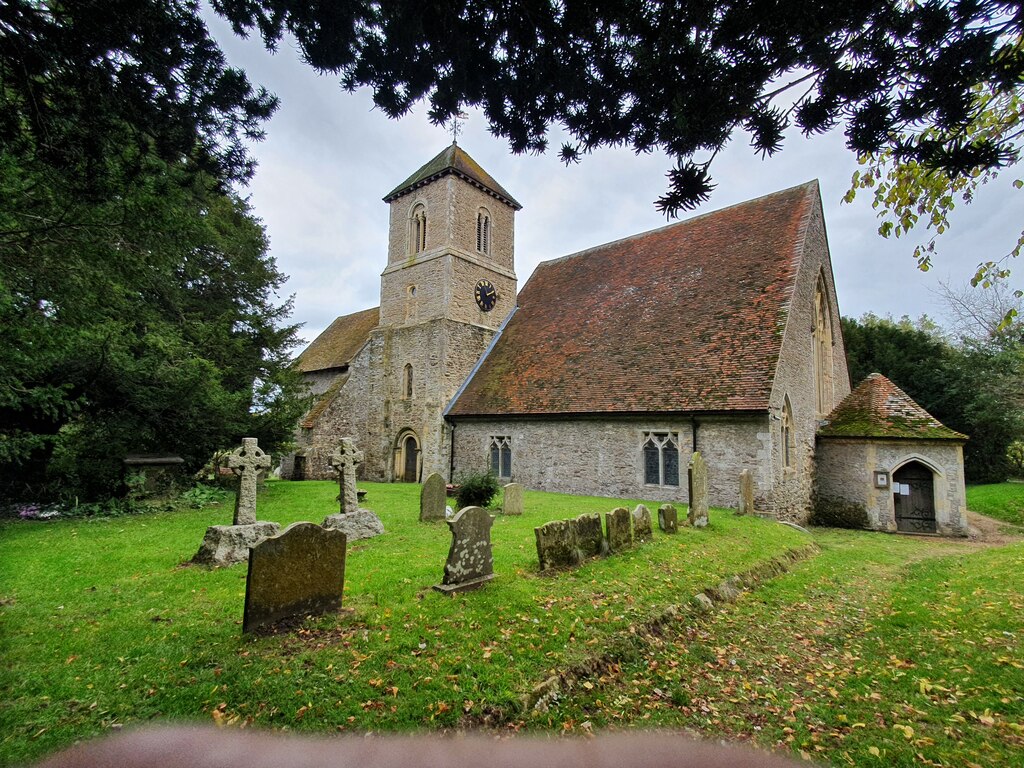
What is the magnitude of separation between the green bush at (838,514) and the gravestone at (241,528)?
14.5m

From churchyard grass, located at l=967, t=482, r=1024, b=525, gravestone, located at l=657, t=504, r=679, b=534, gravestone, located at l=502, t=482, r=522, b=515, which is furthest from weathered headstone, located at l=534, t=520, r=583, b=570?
churchyard grass, located at l=967, t=482, r=1024, b=525

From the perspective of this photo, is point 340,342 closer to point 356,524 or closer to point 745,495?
point 356,524

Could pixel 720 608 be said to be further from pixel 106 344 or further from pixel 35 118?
pixel 106 344

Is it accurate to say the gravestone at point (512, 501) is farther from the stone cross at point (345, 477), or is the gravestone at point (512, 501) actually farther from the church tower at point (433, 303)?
the church tower at point (433, 303)

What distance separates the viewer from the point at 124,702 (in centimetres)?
335

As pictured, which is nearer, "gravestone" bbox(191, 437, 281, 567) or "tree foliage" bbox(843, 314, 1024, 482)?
"gravestone" bbox(191, 437, 281, 567)

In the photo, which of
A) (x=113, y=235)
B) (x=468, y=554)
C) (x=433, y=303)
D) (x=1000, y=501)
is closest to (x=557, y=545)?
(x=468, y=554)

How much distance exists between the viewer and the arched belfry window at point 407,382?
20594 mm

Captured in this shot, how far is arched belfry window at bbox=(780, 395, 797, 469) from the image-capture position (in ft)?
41.9

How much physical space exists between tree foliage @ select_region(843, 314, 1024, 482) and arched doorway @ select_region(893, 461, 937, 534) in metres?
11.5

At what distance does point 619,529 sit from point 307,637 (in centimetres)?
487

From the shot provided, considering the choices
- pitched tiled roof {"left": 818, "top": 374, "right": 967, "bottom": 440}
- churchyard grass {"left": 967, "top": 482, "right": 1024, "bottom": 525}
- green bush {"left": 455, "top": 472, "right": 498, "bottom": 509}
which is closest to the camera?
green bush {"left": 455, "top": 472, "right": 498, "bottom": 509}

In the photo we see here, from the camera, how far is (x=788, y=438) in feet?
42.8

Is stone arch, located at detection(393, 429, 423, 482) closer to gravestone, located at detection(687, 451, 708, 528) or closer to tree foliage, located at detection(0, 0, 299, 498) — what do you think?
tree foliage, located at detection(0, 0, 299, 498)
